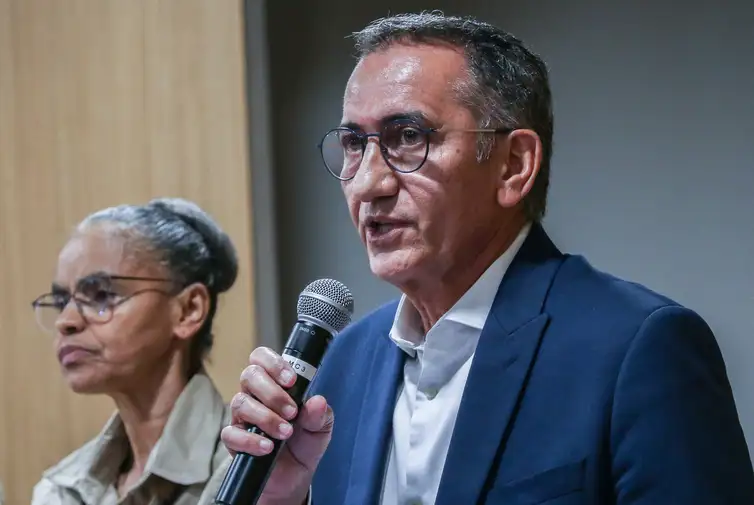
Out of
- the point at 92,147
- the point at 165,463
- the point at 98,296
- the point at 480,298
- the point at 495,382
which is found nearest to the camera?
the point at 495,382

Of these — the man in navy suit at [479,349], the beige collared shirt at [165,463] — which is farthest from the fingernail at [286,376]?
the beige collared shirt at [165,463]

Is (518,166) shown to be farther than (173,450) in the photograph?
No

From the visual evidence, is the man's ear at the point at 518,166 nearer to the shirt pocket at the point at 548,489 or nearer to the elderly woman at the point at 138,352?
the shirt pocket at the point at 548,489

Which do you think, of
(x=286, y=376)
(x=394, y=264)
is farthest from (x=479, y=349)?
(x=286, y=376)

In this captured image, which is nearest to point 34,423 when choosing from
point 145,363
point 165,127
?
point 145,363

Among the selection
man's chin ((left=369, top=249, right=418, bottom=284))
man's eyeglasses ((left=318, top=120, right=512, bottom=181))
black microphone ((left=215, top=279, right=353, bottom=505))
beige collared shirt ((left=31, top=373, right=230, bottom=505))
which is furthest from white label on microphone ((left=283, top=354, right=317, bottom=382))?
beige collared shirt ((left=31, top=373, right=230, bottom=505))

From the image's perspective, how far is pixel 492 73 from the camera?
1234 millimetres

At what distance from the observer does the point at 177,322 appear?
1.94 meters

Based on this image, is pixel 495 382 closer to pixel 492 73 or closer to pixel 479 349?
pixel 479 349

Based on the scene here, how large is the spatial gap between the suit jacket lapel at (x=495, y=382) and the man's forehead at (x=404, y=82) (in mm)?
270

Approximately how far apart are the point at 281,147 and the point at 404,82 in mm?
1252

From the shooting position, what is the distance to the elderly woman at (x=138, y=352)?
183cm

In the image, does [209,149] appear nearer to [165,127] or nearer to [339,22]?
[165,127]

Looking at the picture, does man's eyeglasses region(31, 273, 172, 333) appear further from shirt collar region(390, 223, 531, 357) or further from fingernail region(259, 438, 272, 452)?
fingernail region(259, 438, 272, 452)
